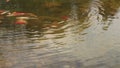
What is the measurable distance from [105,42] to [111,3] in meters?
6.07

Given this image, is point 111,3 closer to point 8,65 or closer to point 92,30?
point 92,30

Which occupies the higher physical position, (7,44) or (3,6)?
(3,6)

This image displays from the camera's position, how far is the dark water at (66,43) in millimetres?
8414

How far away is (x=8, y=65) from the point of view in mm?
8234

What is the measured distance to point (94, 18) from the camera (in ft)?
41.5

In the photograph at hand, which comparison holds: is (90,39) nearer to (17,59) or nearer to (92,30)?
(92,30)

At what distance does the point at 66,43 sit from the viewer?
32.2 feet

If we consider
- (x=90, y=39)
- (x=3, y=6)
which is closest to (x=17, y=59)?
(x=90, y=39)

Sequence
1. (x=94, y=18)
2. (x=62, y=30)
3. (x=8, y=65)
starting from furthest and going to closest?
(x=94, y=18) → (x=62, y=30) → (x=8, y=65)

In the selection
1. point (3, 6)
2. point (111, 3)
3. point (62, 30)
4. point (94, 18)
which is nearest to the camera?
point (62, 30)

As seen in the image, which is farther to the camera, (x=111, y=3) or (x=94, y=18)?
(x=111, y=3)

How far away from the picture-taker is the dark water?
8414 mm

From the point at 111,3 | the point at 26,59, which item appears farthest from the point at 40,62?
the point at 111,3

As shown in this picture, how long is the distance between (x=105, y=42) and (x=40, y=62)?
263cm
